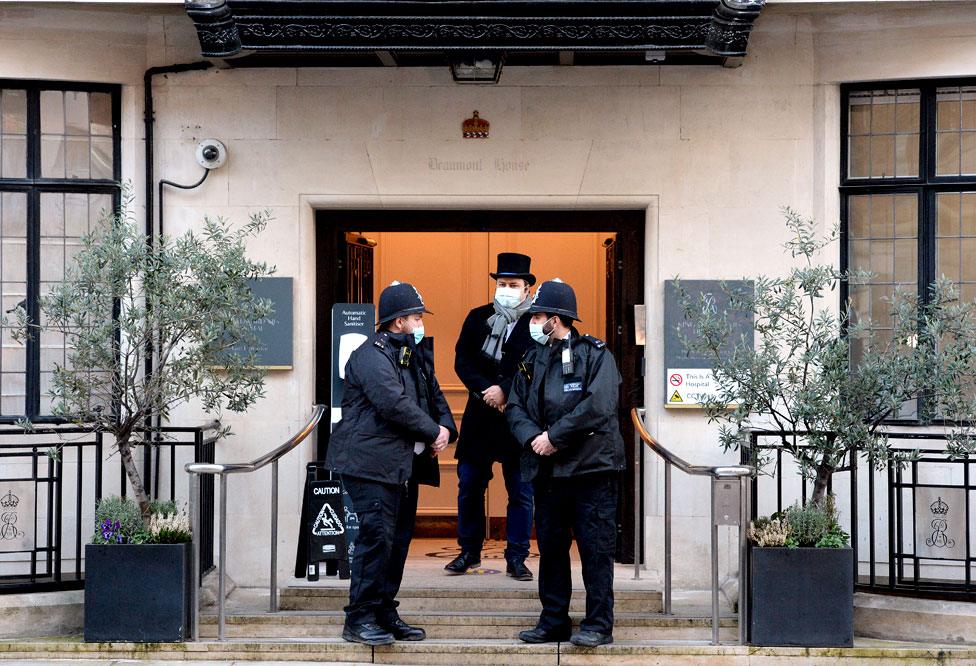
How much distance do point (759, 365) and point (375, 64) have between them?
11.3 feet

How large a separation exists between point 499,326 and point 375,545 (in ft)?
6.39

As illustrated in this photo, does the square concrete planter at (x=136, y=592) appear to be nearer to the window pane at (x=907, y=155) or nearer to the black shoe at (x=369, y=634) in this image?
the black shoe at (x=369, y=634)

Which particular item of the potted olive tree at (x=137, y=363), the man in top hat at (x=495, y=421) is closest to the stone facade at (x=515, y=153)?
the man in top hat at (x=495, y=421)

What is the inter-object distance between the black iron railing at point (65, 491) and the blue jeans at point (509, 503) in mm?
1651

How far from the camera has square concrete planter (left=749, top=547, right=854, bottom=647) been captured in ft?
22.9

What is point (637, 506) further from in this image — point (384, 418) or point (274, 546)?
point (274, 546)

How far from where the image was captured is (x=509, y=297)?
820 centimetres

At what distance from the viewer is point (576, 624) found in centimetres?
736

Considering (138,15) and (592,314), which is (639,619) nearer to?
(592,314)

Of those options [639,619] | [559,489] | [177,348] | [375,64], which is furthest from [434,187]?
[639,619]

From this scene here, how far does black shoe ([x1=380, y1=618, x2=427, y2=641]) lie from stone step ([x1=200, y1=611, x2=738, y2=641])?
197mm

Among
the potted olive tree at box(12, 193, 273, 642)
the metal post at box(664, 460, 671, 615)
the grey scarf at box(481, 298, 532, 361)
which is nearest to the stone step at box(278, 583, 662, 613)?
the metal post at box(664, 460, 671, 615)

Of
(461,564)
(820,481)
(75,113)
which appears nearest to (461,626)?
(461,564)

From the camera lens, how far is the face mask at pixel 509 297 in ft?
26.9
